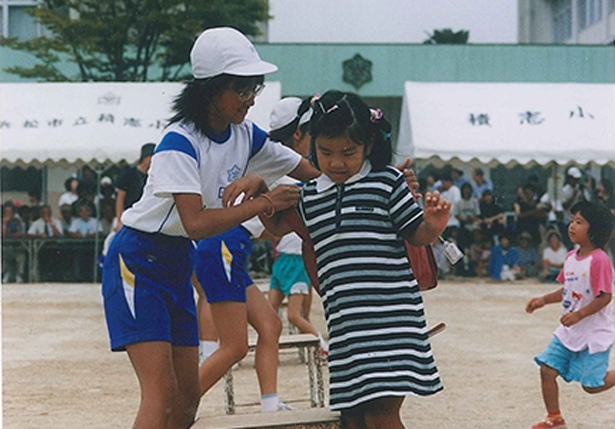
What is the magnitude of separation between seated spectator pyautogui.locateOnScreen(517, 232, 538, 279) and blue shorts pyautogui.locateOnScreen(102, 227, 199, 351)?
1452 centimetres

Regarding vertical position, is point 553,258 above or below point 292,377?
above

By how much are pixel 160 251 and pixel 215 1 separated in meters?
21.8

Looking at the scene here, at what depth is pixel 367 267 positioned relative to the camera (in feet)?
11.8

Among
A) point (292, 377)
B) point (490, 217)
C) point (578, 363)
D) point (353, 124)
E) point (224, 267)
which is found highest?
point (353, 124)

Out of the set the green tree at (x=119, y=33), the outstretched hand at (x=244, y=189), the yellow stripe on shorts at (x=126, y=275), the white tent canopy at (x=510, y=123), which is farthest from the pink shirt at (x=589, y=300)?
the green tree at (x=119, y=33)

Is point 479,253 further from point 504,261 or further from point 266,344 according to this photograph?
point 266,344

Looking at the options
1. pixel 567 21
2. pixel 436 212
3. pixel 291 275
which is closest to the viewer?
pixel 436 212

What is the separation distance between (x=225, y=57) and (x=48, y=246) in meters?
14.6

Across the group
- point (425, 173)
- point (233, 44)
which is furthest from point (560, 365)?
point (425, 173)

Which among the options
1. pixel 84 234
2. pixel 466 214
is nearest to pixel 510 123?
pixel 466 214

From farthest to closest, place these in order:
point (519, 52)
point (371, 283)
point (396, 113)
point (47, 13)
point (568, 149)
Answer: point (396, 113)
point (519, 52)
point (47, 13)
point (568, 149)
point (371, 283)

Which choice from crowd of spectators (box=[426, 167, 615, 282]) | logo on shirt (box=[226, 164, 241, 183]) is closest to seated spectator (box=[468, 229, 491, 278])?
crowd of spectators (box=[426, 167, 615, 282])

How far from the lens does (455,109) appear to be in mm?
16562

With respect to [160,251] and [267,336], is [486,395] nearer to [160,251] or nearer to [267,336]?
[267,336]
